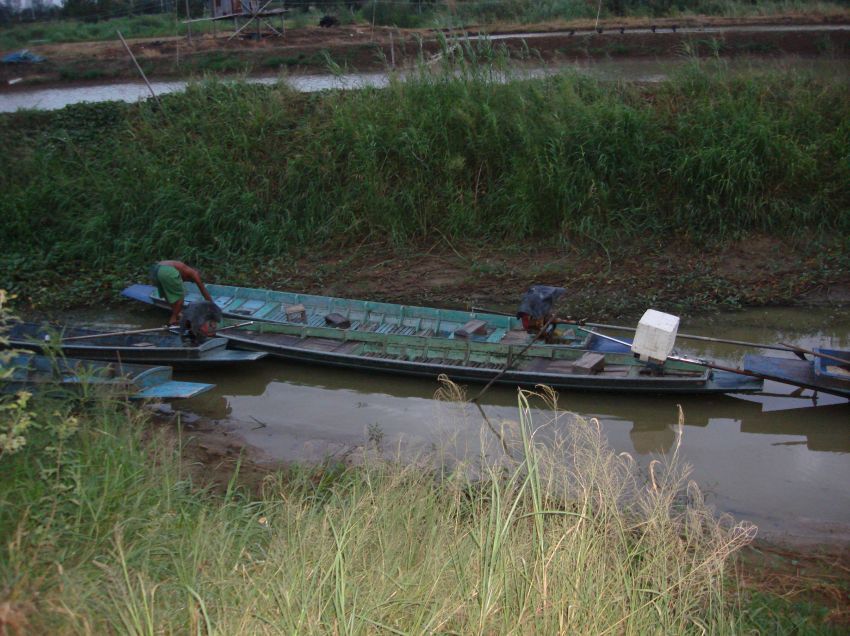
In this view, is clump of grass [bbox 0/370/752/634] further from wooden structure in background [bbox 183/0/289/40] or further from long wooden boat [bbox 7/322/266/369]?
wooden structure in background [bbox 183/0/289/40]

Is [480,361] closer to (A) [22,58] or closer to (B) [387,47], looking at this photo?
(B) [387,47]

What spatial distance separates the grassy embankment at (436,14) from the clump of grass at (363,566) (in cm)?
1861

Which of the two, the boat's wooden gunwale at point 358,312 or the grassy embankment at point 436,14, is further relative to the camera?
the grassy embankment at point 436,14

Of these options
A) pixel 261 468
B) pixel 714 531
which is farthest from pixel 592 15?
pixel 714 531

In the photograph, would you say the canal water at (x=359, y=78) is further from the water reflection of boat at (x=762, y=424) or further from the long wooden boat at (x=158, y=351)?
the water reflection of boat at (x=762, y=424)

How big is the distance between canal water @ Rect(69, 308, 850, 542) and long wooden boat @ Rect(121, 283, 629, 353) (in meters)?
0.69

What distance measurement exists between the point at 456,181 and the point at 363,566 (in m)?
10.4

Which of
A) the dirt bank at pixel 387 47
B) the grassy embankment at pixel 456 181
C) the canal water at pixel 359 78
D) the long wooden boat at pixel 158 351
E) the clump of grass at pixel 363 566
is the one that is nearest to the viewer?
the clump of grass at pixel 363 566

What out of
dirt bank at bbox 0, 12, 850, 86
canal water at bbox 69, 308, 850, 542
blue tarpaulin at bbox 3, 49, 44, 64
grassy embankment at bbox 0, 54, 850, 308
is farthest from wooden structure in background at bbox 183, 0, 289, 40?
canal water at bbox 69, 308, 850, 542

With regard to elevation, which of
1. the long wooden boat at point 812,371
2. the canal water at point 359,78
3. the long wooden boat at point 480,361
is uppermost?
the canal water at point 359,78

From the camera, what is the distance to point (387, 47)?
69.4ft

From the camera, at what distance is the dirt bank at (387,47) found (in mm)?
18438

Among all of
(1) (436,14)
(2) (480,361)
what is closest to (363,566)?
(2) (480,361)

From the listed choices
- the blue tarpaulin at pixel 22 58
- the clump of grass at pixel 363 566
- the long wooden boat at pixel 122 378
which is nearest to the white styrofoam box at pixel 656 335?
the clump of grass at pixel 363 566
